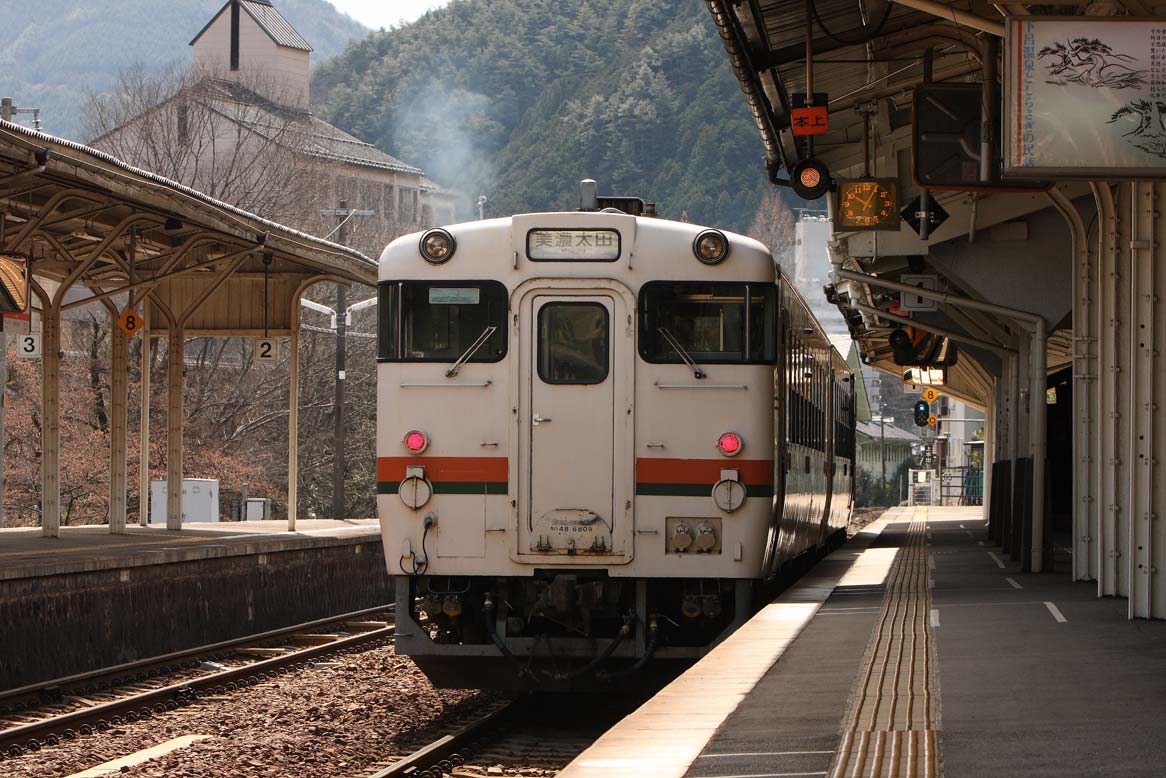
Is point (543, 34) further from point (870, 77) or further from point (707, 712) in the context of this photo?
point (707, 712)

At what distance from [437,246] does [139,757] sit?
3.62 m

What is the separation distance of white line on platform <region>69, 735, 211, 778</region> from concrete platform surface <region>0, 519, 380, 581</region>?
3.16m

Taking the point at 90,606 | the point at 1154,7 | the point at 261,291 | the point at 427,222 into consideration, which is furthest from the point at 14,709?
the point at 427,222

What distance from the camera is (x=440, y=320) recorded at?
10.8 metres

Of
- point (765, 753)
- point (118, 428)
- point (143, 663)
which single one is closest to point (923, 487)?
point (118, 428)

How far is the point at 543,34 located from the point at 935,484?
63010 millimetres

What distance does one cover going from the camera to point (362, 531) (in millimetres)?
→ 24250

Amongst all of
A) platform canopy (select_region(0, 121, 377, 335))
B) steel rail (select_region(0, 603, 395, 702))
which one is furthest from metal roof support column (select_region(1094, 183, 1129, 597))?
A: platform canopy (select_region(0, 121, 377, 335))

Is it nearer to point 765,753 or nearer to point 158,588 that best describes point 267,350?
point 158,588

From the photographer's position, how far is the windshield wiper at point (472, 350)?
1060cm

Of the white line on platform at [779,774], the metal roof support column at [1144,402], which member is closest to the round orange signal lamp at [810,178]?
the metal roof support column at [1144,402]

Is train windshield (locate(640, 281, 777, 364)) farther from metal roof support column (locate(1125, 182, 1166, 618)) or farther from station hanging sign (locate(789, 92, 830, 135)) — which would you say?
station hanging sign (locate(789, 92, 830, 135))

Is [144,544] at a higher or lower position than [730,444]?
lower

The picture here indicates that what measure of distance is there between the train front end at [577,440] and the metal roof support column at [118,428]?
33.8ft
